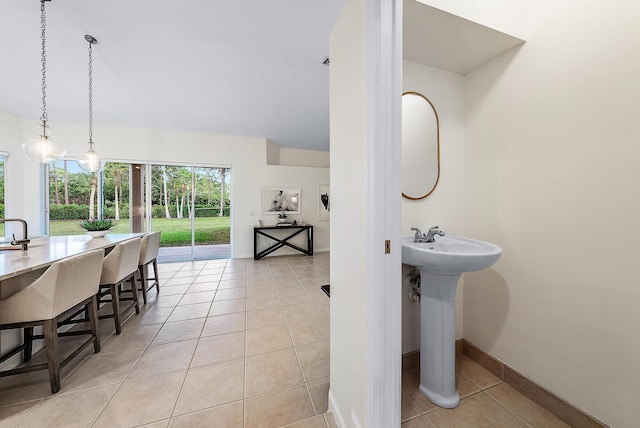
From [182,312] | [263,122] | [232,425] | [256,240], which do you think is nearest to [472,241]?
[232,425]

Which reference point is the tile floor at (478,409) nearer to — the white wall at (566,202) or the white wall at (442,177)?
the white wall at (566,202)

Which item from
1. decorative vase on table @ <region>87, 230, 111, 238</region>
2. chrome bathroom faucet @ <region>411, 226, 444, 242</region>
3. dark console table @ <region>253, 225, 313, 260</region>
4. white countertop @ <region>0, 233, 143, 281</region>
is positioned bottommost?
dark console table @ <region>253, 225, 313, 260</region>

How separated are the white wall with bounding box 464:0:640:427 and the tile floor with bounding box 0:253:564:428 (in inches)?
15.0

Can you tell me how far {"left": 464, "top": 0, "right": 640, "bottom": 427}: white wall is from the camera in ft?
3.59

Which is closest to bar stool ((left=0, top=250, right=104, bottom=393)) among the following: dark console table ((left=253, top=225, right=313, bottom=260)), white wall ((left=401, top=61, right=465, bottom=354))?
white wall ((left=401, top=61, right=465, bottom=354))

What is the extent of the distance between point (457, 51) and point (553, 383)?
2.13 metres

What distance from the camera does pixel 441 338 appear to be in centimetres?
140

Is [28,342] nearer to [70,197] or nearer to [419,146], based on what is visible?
[419,146]

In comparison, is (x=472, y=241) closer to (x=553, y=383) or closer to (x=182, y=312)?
(x=553, y=383)

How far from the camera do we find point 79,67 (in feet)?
8.93

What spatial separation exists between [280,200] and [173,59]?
3593mm

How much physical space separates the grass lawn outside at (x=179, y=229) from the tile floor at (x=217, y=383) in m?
2.91

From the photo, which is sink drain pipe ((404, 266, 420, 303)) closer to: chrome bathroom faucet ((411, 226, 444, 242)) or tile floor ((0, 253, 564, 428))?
chrome bathroom faucet ((411, 226, 444, 242))

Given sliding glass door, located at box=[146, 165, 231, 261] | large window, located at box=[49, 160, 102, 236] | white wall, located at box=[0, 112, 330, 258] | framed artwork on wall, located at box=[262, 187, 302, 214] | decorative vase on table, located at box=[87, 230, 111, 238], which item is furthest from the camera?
framed artwork on wall, located at box=[262, 187, 302, 214]
